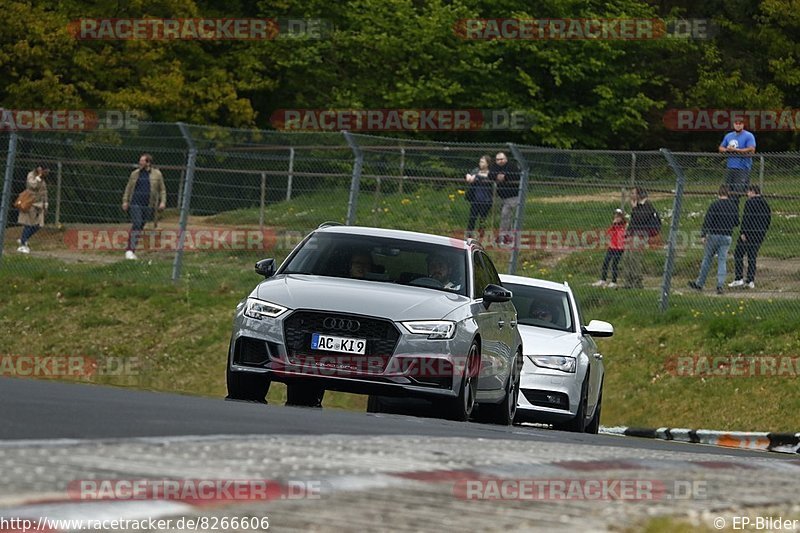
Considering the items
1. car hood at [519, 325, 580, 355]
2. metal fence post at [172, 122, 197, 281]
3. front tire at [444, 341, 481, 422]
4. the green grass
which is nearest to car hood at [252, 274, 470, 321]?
front tire at [444, 341, 481, 422]

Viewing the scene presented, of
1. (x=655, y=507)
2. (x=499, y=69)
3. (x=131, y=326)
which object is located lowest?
(x=131, y=326)

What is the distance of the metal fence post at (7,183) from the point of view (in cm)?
2756

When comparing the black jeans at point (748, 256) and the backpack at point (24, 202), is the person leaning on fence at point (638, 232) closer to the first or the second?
the black jeans at point (748, 256)

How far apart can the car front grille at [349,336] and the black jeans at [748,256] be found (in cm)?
1052

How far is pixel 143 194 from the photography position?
91.2 ft

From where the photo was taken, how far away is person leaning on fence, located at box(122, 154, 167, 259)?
27.7m

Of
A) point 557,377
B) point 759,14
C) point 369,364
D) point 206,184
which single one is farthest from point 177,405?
point 759,14

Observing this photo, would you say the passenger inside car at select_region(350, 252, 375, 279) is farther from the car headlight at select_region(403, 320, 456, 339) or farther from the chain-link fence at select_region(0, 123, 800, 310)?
the chain-link fence at select_region(0, 123, 800, 310)

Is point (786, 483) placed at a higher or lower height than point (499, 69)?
lower

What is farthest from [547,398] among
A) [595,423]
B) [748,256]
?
[748,256]

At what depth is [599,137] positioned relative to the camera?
208 ft

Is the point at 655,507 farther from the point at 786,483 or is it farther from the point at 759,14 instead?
the point at 759,14

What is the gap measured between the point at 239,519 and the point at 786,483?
355cm

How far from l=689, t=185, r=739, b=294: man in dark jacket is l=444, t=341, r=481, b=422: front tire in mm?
9766
